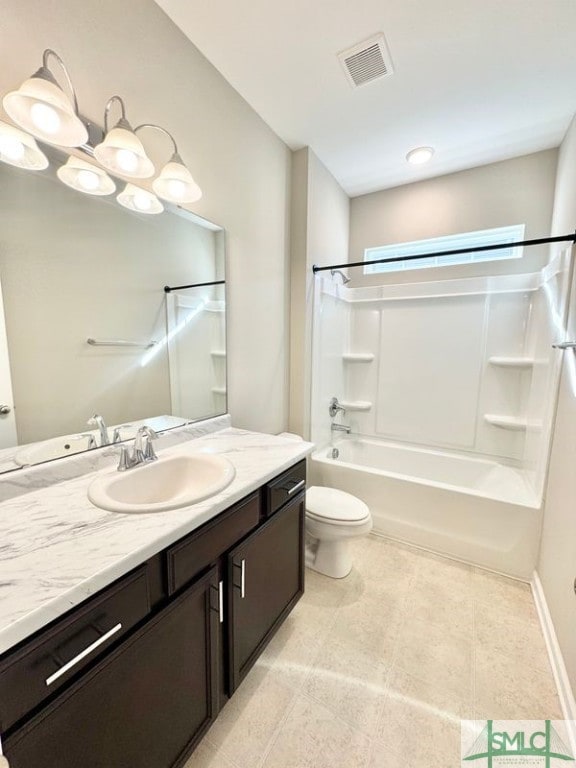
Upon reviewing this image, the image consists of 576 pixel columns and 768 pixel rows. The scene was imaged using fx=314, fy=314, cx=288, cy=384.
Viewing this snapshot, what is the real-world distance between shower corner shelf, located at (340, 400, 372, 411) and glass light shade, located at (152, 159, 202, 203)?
84.7 inches

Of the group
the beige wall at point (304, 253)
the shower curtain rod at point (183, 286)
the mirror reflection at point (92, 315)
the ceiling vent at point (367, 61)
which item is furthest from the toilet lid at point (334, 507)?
the ceiling vent at point (367, 61)

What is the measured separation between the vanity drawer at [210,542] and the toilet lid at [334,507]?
68 cm

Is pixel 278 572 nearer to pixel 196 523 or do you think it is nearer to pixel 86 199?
pixel 196 523

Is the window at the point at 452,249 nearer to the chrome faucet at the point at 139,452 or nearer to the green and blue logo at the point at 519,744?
the chrome faucet at the point at 139,452

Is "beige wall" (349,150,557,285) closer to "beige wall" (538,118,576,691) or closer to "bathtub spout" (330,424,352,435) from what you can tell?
"beige wall" (538,118,576,691)

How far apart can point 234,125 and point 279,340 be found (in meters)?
1.24

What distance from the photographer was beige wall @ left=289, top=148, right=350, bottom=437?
7.22 ft

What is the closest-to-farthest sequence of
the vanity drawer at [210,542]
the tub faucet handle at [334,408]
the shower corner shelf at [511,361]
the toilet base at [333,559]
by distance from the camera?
1. the vanity drawer at [210,542]
2. the toilet base at [333,559]
3. the shower corner shelf at [511,361]
4. the tub faucet handle at [334,408]

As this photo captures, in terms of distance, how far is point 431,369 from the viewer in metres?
2.69

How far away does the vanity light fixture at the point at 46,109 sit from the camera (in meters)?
0.84

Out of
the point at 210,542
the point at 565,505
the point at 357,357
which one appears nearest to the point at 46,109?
the point at 210,542

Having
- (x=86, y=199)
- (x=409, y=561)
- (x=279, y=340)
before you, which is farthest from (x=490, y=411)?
(x=86, y=199)

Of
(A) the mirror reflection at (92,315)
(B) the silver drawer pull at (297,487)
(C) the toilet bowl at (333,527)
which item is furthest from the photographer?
(C) the toilet bowl at (333,527)

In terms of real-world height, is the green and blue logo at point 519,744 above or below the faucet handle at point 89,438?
below
